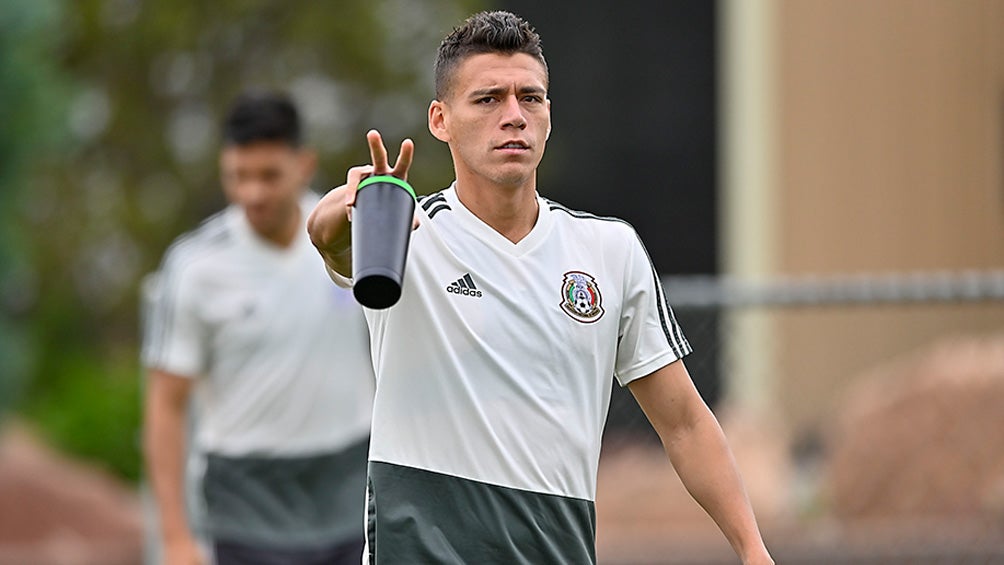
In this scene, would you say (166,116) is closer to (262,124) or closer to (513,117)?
(262,124)

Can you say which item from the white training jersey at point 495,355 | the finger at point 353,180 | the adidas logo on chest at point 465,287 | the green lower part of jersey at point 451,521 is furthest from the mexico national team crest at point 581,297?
the finger at point 353,180

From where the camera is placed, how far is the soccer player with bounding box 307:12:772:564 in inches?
171

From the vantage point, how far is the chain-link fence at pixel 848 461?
26.9ft

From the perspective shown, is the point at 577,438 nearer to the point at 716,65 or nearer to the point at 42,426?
the point at 42,426

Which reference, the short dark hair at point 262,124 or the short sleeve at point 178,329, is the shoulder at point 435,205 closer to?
the short dark hair at point 262,124

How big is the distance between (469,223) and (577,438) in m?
0.60

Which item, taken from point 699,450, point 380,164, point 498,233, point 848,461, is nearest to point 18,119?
point 848,461

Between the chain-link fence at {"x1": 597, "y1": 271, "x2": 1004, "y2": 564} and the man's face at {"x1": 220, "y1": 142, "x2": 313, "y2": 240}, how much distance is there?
199cm

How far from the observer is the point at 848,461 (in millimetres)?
9695

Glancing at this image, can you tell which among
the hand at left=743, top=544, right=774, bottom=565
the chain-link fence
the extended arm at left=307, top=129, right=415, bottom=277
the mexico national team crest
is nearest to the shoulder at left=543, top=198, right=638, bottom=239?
the mexico national team crest

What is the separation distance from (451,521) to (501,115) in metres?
0.99

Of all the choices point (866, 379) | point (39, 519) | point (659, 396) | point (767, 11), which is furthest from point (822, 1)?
point (659, 396)

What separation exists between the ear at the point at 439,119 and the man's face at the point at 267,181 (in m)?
2.54

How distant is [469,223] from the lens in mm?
4453
